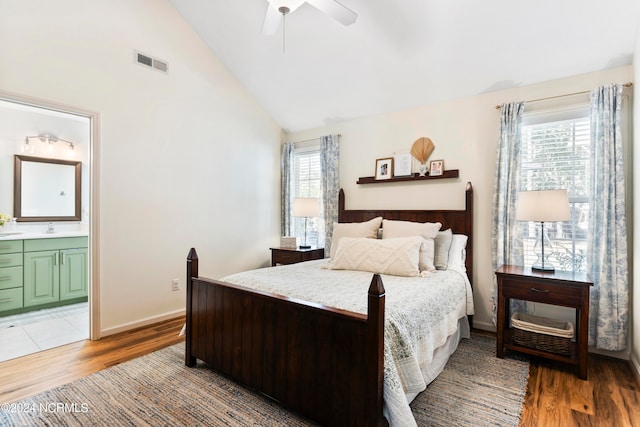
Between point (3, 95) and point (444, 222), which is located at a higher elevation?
point (3, 95)

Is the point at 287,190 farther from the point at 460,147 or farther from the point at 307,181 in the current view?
the point at 460,147

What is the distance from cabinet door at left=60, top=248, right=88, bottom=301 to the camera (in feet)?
13.2

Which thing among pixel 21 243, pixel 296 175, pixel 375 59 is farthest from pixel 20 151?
pixel 375 59

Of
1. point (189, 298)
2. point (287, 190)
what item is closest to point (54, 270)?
point (189, 298)

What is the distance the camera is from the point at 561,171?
2.90m

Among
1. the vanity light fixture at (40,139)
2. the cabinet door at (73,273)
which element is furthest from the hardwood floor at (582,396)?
the vanity light fixture at (40,139)

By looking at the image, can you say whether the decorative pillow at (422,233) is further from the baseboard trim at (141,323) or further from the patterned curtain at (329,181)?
the baseboard trim at (141,323)

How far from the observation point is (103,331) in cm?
302

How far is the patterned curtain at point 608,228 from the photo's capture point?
8.25 ft

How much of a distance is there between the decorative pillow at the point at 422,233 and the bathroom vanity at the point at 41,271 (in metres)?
3.85

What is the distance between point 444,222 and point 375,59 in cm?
185

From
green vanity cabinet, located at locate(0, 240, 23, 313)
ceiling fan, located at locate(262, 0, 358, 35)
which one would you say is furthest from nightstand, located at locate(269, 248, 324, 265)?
green vanity cabinet, located at locate(0, 240, 23, 313)

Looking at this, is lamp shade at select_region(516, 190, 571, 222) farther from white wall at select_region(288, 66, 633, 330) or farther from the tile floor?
the tile floor

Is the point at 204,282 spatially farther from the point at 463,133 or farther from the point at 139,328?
the point at 463,133
